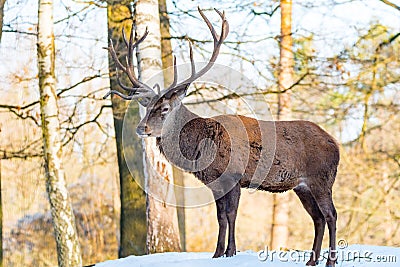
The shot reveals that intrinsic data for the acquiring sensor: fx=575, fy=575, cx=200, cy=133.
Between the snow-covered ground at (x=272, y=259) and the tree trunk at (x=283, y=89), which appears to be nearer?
the snow-covered ground at (x=272, y=259)

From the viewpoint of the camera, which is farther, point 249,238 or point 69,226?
point 249,238

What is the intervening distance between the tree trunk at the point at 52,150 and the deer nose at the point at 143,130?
9.66 ft

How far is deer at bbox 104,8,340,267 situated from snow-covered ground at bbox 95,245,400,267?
235 mm

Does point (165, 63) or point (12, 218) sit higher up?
point (165, 63)

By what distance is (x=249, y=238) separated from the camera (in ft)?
57.3

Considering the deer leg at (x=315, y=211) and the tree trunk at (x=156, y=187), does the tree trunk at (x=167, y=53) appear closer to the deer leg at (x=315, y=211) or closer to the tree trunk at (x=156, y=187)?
the tree trunk at (x=156, y=187)

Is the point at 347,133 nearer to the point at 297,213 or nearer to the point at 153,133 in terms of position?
the point at 297,213

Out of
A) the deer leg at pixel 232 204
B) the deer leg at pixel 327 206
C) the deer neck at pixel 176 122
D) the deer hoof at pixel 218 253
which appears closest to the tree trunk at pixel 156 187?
the deer neck at pixel 176 122

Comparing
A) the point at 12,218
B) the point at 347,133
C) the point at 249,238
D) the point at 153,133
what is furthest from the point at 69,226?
the point at 249,238

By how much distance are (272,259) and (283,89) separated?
18.4 ft

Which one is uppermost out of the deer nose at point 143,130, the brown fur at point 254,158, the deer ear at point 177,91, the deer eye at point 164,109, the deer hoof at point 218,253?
the deer ear at point 177,91

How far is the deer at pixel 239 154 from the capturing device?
5113 millimetres

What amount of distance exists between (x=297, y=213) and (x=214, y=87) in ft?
25.0

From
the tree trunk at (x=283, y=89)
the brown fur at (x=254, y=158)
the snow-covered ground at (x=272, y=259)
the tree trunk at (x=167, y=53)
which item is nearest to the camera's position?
the snow-covered ground at (x=272, y=259)
